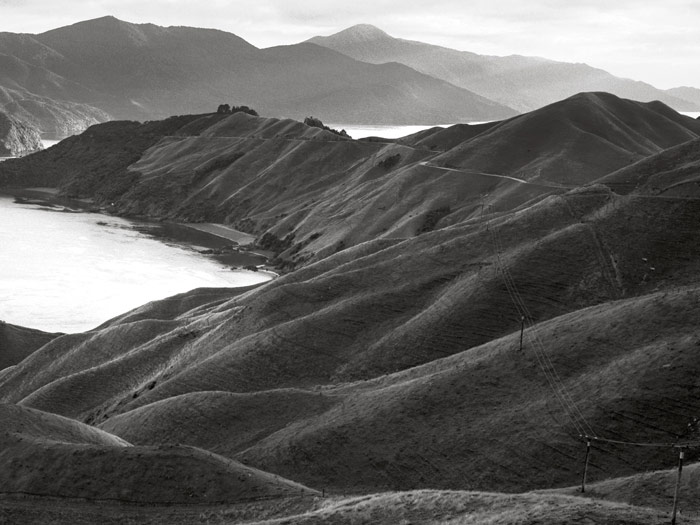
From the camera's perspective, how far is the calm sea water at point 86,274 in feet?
390

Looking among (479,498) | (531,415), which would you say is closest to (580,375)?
(531,415)

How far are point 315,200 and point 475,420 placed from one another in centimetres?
13226

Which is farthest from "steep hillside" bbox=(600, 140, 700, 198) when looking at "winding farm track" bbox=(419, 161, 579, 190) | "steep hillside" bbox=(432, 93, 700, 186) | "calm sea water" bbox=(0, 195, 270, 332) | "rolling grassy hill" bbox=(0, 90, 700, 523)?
"calm sea water" bbox=(0, 195, 270, 332)

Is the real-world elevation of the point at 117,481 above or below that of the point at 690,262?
below

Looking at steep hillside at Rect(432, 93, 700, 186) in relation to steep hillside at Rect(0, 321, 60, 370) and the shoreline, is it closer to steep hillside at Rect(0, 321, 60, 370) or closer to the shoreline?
the shoreline

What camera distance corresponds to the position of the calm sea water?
390 feet

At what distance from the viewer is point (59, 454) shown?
154ft

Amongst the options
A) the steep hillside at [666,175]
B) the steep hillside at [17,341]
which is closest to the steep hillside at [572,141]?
the steep hillside at [666,175]

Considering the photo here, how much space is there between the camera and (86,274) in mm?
140875

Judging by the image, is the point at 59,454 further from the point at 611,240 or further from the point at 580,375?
the point at 611,240

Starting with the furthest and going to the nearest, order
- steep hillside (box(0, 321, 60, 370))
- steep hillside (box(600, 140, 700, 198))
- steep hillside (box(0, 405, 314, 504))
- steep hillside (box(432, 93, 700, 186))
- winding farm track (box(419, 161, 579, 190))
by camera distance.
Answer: steep hillside (box(432, 93, 700, 186)), winding farm track (box(419, 161, 579, 190)), steep hillside (box(0, 321, 60, 370)), steep hillside (box(600, 140, 700, 198)), steep hillside (box(0, 405, 314, 504))

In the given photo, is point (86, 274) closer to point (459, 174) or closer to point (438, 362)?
point (459, 174)

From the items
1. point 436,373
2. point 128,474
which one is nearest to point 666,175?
point 436,373

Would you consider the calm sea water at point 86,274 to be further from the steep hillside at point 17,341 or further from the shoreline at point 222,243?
the steep hillside at point 17,341
